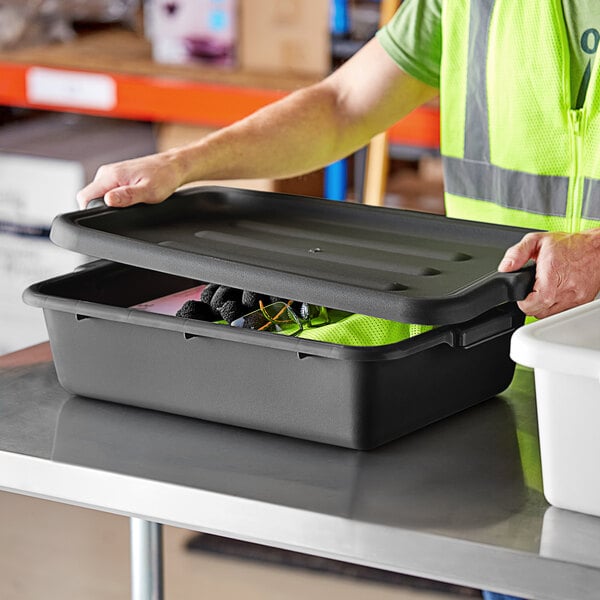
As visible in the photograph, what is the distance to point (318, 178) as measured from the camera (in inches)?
129

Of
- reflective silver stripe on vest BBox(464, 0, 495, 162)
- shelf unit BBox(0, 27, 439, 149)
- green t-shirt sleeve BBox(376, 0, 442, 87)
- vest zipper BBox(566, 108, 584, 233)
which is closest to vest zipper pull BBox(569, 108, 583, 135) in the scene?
vest zipper BBox(566, 108, 584, 233)

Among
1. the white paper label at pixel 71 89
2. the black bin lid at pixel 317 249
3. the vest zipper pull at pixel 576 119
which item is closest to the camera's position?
the black bin lid at pixel 317 249

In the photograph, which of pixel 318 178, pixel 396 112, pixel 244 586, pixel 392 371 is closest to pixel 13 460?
pixel 392 371

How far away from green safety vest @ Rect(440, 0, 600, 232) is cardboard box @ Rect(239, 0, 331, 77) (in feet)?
4.87

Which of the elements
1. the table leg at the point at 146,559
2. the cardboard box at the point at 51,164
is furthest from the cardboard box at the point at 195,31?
the table leg at the point at 146,559

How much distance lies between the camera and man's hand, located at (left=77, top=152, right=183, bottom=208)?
1.46 metres

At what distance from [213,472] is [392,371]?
0.63 feet

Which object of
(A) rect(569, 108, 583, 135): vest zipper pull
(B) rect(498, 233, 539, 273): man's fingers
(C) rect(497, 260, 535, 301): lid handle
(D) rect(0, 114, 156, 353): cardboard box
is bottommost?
(D) rect(0, 114, 156, 353): cardboard box

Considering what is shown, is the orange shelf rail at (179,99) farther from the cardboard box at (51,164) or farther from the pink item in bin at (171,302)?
the pink item in bin at (171,302)

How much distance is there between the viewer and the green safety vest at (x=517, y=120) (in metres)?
1.56

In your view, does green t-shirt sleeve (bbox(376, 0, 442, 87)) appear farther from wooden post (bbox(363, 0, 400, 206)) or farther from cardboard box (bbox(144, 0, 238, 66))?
cardboard box (bbox(144, 0, 238, 66))

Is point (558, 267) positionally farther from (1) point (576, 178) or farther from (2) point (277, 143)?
(2) point (277, 143)

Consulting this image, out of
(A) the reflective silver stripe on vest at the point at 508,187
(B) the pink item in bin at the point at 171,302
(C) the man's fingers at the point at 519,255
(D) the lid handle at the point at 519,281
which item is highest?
(C) the man's fingers at the point at 519,255

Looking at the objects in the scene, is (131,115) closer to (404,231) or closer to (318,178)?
(318,178)
